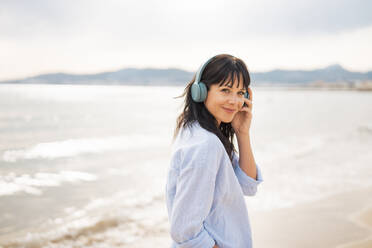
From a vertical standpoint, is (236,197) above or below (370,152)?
above

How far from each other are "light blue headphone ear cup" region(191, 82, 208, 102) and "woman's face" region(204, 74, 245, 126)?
4 cm

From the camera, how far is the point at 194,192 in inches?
56.4

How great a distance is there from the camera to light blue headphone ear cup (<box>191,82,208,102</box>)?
1.71m

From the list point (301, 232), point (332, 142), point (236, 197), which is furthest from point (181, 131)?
point (332, 142)

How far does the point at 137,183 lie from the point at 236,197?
6.21 metres

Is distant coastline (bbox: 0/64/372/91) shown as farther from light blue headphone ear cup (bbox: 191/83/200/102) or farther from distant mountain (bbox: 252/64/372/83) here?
light blue headphone ear cup (bbox: 191/83/200/102)

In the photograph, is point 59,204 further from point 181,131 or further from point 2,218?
point 181,131

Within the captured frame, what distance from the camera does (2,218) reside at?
5.55 metres

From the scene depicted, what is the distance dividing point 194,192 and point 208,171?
112 millimetres

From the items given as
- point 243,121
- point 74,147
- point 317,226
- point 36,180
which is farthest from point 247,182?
point 74,147

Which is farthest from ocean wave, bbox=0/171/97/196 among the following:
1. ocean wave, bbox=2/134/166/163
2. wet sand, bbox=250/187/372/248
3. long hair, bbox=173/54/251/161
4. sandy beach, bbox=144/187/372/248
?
long hair, bbox=173/54/251/161

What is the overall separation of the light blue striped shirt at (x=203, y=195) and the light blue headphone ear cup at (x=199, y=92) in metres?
0.15

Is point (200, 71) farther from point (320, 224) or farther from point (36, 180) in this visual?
point (36, 180)

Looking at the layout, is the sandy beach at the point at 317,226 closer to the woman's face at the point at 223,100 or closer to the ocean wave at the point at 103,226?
the ocean wave at the point at 103,226
